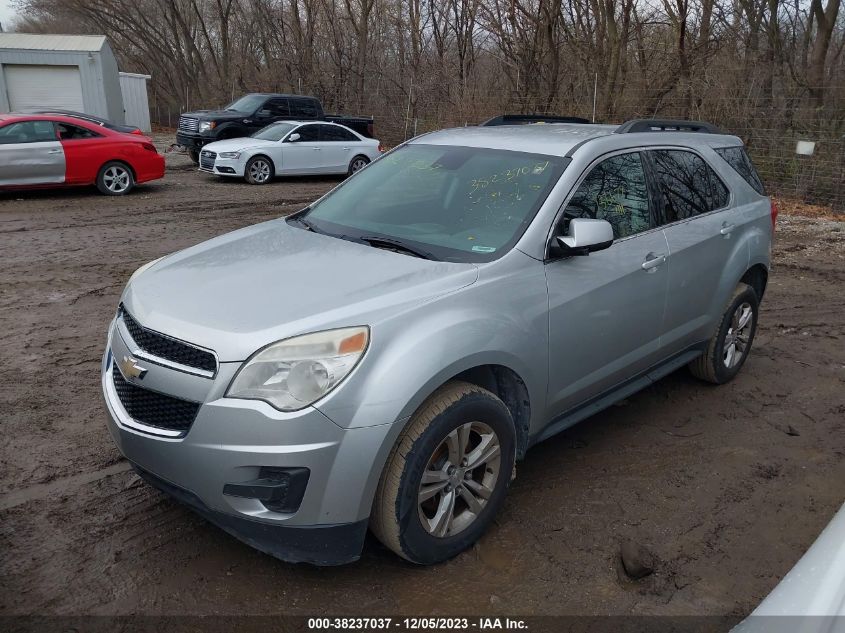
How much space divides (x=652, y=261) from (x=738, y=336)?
1.64 meters

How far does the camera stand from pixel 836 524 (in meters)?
1.85

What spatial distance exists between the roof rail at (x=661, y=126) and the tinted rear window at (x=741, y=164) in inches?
7.0

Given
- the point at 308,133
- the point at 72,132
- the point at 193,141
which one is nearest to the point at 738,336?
the point at 72,132

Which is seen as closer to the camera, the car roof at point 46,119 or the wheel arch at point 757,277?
the wheel arch at point 757,277

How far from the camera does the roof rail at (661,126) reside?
4239 millimetres

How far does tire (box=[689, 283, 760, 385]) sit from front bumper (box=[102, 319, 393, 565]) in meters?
3.08

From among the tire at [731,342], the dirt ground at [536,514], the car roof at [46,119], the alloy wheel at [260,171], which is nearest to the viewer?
the dirt ground at [536,514]

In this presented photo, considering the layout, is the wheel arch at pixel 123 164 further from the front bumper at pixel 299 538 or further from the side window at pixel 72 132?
the front bumper at pixel 299 538

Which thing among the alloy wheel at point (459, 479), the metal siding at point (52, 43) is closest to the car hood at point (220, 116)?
the metal siding at point (52, 43)

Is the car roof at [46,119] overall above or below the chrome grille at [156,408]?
above

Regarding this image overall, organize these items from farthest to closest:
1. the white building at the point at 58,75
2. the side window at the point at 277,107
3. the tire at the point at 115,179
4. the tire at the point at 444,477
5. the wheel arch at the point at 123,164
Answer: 1. the white building at the point at 58,75
2. the side window at the point at 277,107
3. the tire at the point at 115,179
4. the wheel arch at the point at 123,164
5. the tire at the point at 444,477

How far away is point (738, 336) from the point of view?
5164mm

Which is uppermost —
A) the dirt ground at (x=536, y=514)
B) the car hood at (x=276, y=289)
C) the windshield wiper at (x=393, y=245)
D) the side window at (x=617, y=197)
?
the side window at (x=617, y=197)

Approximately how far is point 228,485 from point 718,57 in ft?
51.3
